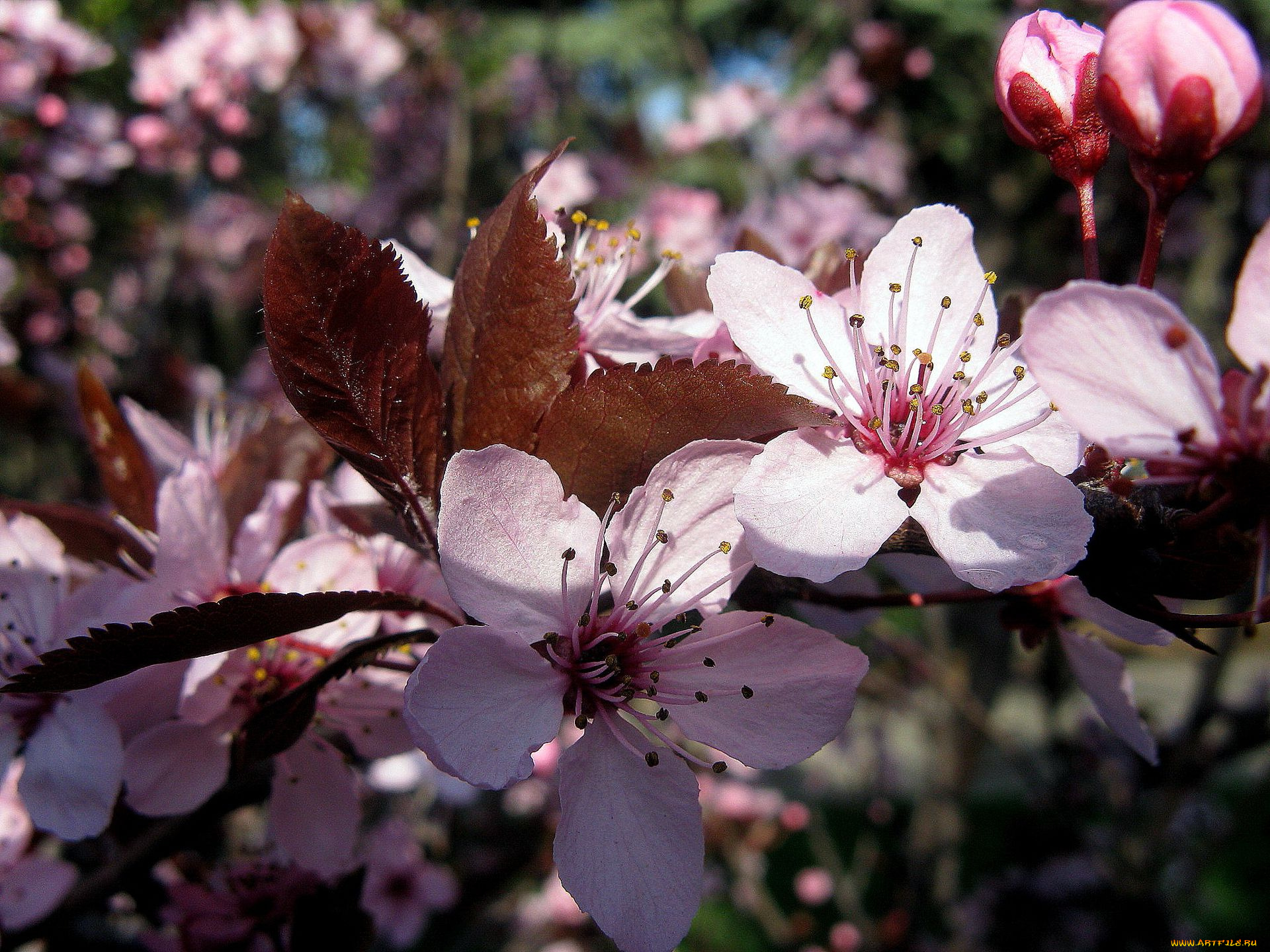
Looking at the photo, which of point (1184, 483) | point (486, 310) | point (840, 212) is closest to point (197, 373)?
point (840, 212)

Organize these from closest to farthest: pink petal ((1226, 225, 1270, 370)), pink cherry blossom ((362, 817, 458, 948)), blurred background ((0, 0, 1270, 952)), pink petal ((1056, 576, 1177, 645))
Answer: pink petal ((1226, 225, 1270, 370)) < pink petal ((1056, 576, 1177, 645)) < pink cherry blossom ((362, 817, 458, 948)) < blurred background ((0, 0, 1270, 952))

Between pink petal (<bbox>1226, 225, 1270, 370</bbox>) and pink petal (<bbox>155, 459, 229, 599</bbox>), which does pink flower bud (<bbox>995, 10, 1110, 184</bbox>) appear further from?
pink petal (<bbox>155, 459, 229, 599</bbox>)

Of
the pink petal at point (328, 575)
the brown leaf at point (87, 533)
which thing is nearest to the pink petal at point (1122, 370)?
the pink petal at point (328, 575)

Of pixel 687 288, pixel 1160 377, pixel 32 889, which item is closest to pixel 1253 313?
pixel 1160 377

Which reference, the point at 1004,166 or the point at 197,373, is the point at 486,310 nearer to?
the point at 197,373

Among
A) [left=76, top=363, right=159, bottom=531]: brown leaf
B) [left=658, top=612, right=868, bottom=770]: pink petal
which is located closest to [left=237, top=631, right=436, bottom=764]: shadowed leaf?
[left=658, top=612, right=868, bottom=770]: pink petal

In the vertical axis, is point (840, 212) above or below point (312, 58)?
below

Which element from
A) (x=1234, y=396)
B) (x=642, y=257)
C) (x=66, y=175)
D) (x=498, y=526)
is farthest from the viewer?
(x=66, y=175)

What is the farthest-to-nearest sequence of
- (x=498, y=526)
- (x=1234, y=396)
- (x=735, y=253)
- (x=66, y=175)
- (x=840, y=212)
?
(x=66, y=175), (x=840, y=212), (x=735, y=253), (x=498, y=526), (x=1234, y=396)
